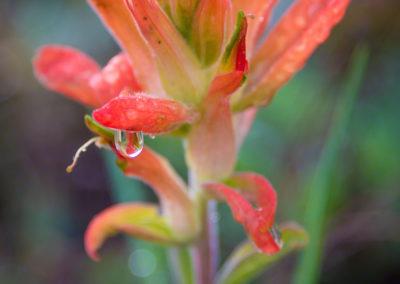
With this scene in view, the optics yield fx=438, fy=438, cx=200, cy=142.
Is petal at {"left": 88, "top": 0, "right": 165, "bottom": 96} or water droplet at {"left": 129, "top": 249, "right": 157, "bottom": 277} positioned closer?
petal at {"left": 88, "top": 0, "right": 165, "bottom": 96}

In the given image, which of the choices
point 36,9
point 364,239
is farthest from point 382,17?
point 36,9

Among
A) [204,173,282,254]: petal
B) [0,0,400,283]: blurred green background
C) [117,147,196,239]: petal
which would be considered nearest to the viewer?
[204,173,282,254]: petal

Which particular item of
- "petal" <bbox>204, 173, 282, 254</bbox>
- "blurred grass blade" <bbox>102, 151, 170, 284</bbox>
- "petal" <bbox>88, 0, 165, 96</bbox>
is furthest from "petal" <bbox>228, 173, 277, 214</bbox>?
"blurred grass blade" <bbox>102, 151, 170, 284</bbox>

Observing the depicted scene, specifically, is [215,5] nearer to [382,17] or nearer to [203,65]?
[203,65]

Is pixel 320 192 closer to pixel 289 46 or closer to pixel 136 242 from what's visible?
pixel 289 46

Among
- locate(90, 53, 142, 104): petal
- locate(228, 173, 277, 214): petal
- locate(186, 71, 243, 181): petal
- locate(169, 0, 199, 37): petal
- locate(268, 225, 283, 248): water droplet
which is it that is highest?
locate(169, 0, 199, 37): petal

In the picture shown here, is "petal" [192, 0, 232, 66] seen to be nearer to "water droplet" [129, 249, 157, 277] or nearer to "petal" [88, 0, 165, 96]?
"petal" [88, 0, 165, 96]

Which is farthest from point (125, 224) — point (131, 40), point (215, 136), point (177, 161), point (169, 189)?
point (177, 161)

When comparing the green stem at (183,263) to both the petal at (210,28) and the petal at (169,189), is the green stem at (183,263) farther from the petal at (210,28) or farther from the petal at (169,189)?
the petal at (210,28)
